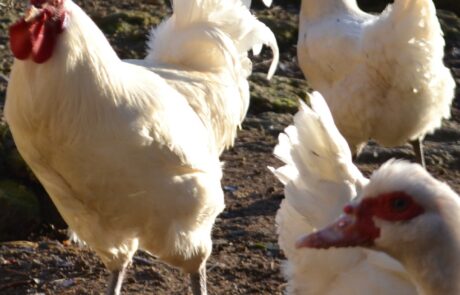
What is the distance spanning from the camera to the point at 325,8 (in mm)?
8516

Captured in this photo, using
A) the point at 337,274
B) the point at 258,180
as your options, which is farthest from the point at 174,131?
the point at 258,180

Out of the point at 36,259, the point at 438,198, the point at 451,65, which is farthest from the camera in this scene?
the point at 451,65

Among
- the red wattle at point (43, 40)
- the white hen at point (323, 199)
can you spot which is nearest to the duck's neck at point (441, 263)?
the white hen at point (323, 199)

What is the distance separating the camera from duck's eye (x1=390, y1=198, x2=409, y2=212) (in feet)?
12.7

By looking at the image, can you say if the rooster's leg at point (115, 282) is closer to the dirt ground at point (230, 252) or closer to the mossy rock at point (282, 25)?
the dirt ground at point (230, 252)

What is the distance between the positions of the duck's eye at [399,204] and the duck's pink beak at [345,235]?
4.8 inches

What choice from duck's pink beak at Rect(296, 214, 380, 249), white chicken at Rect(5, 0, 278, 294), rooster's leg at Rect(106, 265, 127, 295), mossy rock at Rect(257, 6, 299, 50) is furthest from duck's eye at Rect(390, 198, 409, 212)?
mossy rock at Rect(257, 6, 299, 50)

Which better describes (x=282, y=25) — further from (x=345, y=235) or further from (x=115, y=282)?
(x=345, y=235)

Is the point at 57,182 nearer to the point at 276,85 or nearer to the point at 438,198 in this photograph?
the point at 438,198

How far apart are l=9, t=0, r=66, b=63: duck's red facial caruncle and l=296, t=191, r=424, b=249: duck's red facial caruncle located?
2.02 metres

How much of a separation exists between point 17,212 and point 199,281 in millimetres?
1498

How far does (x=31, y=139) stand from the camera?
550cm

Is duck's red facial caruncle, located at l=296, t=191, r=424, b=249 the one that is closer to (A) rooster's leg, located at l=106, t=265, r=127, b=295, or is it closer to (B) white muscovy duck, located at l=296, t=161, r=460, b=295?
(B) white muscovy duck, located at l=296, t=161, r=460, b=295

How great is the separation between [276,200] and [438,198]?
4.35m
